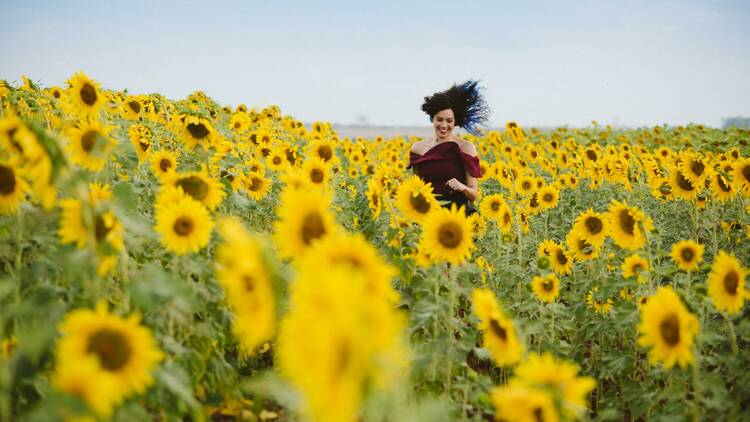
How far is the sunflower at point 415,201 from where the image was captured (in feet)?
10.6

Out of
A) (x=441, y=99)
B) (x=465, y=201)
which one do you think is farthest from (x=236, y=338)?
(x=441, y=99)

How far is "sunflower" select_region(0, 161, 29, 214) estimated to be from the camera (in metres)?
2.01

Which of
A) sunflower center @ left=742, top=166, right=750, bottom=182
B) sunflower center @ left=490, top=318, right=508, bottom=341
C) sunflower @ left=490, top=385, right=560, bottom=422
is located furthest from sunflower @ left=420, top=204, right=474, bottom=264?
sunflower center @ left=742, top=166, right=750, bottom=182

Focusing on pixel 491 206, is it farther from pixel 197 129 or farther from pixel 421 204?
pixel 197 129

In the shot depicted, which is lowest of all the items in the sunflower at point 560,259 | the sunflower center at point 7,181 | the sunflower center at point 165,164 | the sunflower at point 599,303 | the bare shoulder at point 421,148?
the sunflower at point 599,303

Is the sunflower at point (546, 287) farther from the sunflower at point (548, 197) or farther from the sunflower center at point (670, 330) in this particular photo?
the sunflower at point (548, 197)

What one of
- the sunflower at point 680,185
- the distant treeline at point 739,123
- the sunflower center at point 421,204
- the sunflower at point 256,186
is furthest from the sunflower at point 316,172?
the distant treeline at point 739,123

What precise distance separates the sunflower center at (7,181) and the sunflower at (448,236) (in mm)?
1819

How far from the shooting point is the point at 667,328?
2.14m

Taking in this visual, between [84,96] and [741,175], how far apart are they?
514 centimetres

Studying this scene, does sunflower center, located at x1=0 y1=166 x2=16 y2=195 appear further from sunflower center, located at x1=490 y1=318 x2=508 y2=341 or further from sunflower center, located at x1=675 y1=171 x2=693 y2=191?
sunflower center, located at x1=675 y1=171 x2=693 y2=191

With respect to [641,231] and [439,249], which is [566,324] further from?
[439,249]

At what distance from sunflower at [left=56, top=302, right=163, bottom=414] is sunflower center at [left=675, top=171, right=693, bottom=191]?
4.71 meters

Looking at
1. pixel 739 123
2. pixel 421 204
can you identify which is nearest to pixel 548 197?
pixel 421 204
